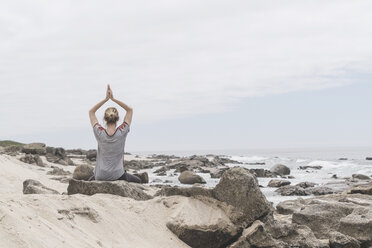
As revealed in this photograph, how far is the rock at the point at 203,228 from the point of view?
578 centimetres

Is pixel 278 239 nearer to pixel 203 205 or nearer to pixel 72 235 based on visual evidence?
pixel 203 205

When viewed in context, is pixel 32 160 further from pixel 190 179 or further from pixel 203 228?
pixel 203 228

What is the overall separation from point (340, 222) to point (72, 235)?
4.87 m

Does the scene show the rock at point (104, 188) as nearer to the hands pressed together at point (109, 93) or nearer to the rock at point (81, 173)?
the hands pressed together at point (109, 93)

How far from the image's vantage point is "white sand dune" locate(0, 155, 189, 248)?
407 cm

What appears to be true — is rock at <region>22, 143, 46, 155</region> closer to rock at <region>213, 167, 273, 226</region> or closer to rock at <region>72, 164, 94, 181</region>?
rock at <region>72, 164, 94, 181</region>

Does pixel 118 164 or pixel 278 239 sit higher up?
pixel 118 164

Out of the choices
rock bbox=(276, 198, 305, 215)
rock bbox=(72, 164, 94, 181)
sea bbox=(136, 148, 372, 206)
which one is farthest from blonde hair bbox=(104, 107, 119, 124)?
rock bbox=(72, 164, 94, 181)

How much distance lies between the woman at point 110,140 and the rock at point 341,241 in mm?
3346

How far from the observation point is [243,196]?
619 cm

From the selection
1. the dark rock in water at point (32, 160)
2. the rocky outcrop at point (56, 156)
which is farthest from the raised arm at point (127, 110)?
the rocky outcrop at point (56, 156)

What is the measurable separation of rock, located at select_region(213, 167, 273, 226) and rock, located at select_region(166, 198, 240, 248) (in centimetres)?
21

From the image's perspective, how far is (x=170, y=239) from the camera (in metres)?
5.65

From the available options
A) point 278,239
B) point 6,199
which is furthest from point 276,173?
point 6,199
